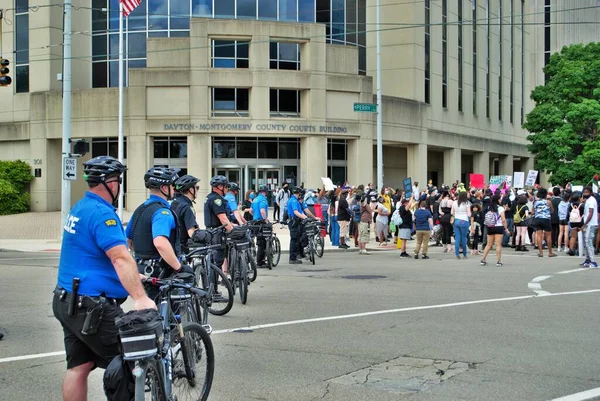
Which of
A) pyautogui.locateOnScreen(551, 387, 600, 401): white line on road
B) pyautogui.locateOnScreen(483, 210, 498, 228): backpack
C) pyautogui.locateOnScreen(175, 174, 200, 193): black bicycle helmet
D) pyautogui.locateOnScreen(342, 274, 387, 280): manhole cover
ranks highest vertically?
pyautogui.locateOnScreen(175, 174, 200, 193): black bicycle helmet

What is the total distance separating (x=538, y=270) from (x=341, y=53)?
87.1ft

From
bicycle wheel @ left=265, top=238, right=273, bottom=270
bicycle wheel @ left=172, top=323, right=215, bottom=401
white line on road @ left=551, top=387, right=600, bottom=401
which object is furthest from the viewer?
bicycle wheel @ left=265, top=238, right=273, bottom=270

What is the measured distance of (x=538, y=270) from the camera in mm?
17469

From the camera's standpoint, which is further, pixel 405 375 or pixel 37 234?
pixel 37 234

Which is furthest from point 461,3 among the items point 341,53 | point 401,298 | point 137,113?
point 401,298

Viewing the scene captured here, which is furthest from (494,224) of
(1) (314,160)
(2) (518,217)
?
(1) (314,160)

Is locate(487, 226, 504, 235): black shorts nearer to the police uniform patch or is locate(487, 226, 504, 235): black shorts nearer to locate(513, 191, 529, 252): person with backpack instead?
locate(513, 191, 529, 252): person with backpack

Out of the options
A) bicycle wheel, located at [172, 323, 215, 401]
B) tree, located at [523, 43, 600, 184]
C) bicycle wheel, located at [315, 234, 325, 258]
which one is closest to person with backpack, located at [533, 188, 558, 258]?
bicycle wheel, located at [315, 234, 325, 258]

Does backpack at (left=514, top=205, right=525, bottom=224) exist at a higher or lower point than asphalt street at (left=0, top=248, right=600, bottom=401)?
higher

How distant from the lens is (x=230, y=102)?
134ft

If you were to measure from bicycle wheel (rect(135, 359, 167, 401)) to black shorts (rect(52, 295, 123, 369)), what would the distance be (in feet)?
0.78

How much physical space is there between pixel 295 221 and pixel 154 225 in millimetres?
11659

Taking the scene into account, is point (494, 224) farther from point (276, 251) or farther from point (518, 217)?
point (518, 217)

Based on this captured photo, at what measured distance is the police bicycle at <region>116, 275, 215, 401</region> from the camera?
451 centimetres
